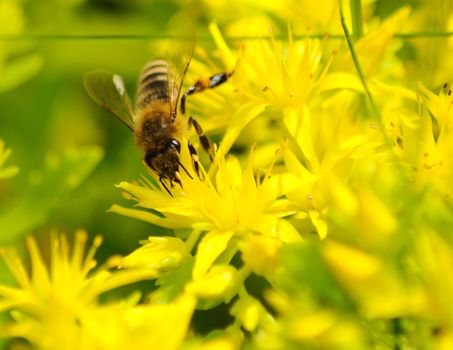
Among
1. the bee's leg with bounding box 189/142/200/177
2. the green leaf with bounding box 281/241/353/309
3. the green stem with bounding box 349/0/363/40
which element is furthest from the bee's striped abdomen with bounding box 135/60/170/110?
the green leaf with bounding box 281/241/353/309

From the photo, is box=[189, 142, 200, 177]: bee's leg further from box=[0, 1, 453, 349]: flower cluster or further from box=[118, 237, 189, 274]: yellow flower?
box=[118, 237, 189, 274]: yellow flower

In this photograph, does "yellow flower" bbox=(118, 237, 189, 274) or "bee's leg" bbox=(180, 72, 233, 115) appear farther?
"bee's leg" bbox=(180, 72, 233, 115)

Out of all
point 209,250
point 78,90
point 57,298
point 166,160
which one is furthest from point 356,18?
point 78,90

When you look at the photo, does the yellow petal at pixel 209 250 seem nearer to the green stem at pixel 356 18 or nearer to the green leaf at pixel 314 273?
the green leaf at pixel 314 273

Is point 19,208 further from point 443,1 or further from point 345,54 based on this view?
point 443,1

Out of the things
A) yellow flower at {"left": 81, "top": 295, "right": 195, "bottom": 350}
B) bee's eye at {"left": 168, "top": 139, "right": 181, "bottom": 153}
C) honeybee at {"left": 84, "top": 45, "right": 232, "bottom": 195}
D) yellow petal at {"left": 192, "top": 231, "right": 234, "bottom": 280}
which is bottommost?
yellow petal at {"left": 192, "top": 231, "right": 234, "bottom": 280}

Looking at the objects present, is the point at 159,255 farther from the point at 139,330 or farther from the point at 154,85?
the point at 154,85

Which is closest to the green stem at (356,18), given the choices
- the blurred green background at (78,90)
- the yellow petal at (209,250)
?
the blurred green background at (78,90)

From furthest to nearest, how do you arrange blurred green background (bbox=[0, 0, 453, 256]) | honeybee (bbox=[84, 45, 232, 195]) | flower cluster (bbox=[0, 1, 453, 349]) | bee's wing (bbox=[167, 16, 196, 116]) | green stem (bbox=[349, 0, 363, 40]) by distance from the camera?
blurred green background (bbox=[0, 0, 453, 256]) → bee's wing (bbox=[167, 16, 196, 116]) → honeybee (bbox=[84, 45, 232, 195]) → green stem (bbox=[349, 0, 363, 40]) → flower cluster (bbox=[0, 1, 453, 349])
